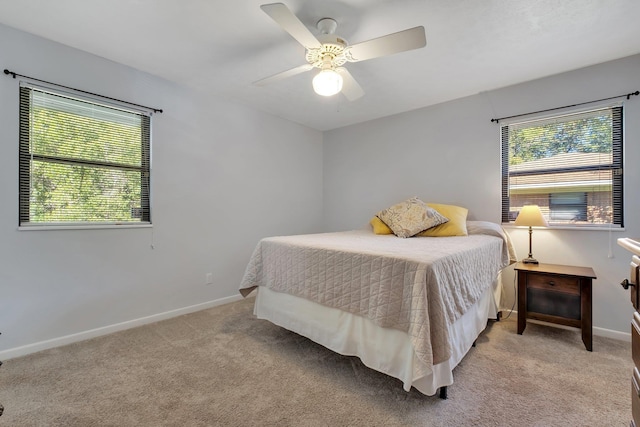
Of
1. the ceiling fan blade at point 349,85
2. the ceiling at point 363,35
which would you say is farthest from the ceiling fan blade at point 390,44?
the ceiling at point 363,35

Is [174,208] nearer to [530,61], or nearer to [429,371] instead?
[429,371]

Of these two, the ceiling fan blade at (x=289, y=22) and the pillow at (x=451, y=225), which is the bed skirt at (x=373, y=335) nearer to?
the pillow at (x=451, y=225)

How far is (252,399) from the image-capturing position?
157 cm

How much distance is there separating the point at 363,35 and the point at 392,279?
1.71 m

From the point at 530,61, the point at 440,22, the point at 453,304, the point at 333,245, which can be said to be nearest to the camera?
the point at 453,304

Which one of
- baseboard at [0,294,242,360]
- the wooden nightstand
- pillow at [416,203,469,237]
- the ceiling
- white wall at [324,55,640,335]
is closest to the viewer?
the ceiling

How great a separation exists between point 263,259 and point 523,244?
8.29 feet

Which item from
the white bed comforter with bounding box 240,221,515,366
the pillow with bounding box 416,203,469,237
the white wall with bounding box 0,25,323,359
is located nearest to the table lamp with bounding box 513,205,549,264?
the white bed comforter with bounding box 240,221,515,366

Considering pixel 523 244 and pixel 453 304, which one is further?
pixel 523 244

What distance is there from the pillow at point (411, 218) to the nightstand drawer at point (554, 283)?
0.85 meters

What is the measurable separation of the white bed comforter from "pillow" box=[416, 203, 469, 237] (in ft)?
0.97

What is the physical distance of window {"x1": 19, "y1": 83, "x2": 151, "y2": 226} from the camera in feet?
6.87

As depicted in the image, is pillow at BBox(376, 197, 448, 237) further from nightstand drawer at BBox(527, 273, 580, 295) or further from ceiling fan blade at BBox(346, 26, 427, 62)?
ceiling fan blade at BBox(346, 26, 427, 62)

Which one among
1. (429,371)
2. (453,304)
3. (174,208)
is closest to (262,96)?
(174,208)
